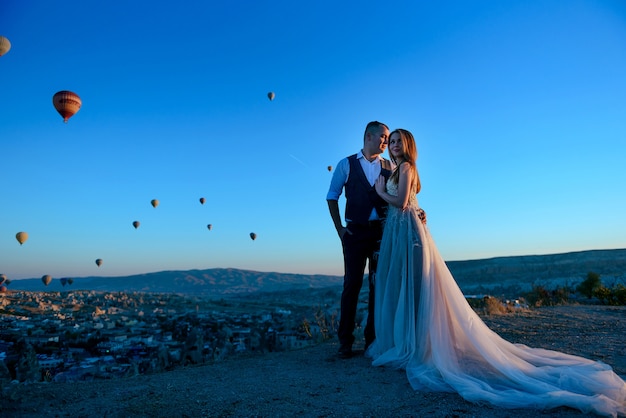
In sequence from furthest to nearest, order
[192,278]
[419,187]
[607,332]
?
[192,278] → [607,332] → [419,187]

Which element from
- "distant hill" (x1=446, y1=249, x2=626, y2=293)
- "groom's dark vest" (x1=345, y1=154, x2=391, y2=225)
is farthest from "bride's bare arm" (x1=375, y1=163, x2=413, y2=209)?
"distant hill" (x1=446, y1=249, x2=626, y2=293)

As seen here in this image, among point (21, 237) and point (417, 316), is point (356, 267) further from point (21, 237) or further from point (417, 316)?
point (21, 237)

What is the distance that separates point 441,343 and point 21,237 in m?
37.8

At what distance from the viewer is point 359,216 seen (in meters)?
4.88

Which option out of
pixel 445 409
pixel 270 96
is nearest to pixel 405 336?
pixel 445 409

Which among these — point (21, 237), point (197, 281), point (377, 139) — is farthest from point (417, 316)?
point (197, 281)

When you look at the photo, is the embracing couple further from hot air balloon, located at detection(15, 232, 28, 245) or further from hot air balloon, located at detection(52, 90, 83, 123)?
hot air balloon, located at detection(15, 232, 28, 245)

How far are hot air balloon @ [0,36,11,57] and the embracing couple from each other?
21.7 m

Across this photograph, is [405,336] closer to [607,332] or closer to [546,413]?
[546,413]

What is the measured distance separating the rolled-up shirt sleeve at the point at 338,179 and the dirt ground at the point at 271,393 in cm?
189

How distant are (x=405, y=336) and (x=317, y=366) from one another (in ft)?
3.28

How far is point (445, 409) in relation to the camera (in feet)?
9.16

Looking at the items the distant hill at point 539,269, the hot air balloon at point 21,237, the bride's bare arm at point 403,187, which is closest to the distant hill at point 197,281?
the distant hill at point 539,269

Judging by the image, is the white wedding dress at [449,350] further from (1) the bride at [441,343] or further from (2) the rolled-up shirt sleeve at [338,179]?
(2) the rolled-up shirt sleeve at [338,179]
